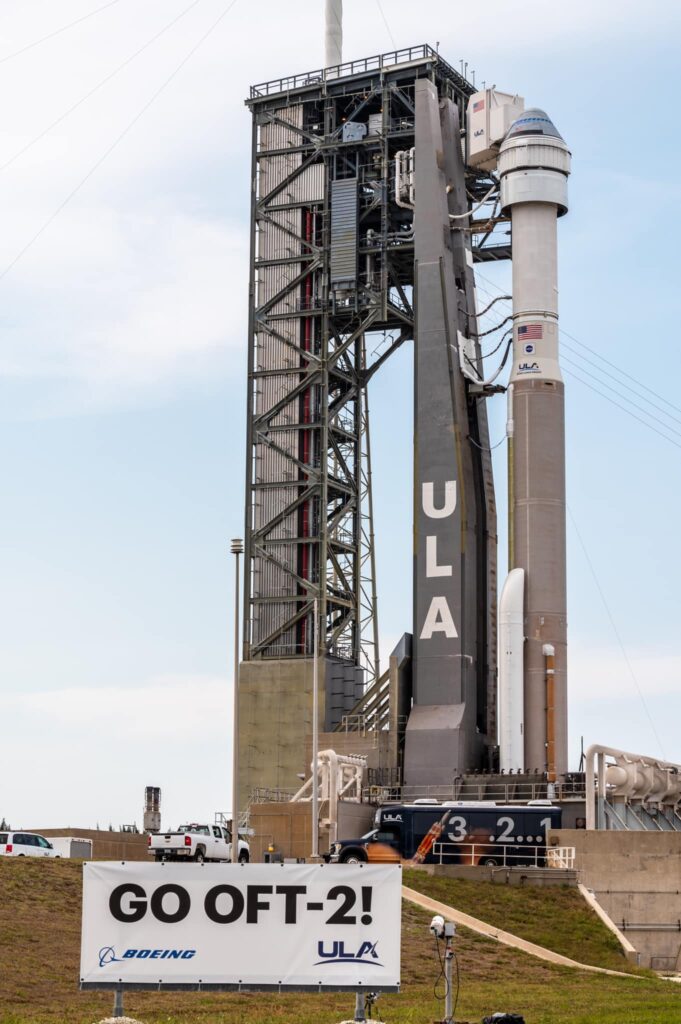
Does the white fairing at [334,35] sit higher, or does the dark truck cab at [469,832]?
the white fairing at [334,35]

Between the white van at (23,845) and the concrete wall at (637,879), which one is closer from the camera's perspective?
the white van at (23,845)

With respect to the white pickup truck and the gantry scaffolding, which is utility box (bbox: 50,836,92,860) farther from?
the gantry scaffolding

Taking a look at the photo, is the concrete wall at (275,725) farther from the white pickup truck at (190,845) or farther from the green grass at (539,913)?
the green grass at (539,913)

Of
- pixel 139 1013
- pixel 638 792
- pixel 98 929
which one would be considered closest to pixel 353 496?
pixel 638 792

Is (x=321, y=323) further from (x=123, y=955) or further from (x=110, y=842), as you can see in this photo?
(x=123, y=955)

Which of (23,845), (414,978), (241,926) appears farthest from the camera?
(23,845)

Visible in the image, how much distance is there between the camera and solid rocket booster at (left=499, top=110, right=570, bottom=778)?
229 ft

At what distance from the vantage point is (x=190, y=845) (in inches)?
2164

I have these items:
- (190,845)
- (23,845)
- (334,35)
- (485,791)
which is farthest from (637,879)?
(334,35)

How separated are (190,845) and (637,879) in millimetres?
15578

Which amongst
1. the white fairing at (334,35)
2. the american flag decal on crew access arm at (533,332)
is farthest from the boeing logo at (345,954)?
the white fairing at (334,35)

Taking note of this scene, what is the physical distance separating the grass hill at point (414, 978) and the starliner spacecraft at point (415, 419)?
58.4 feet

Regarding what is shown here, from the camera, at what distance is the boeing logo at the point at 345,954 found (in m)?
22.7

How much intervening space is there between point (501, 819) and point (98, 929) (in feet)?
130
